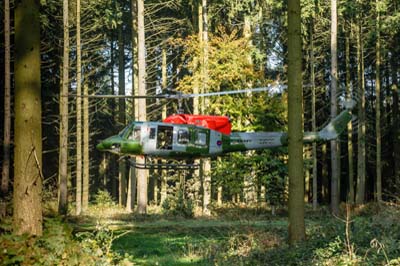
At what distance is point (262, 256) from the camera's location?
321 inches

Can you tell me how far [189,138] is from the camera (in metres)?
13.6

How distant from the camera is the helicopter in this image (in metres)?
13.5

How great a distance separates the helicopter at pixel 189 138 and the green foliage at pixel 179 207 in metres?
4.88

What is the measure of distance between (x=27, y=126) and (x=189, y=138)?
300 inches

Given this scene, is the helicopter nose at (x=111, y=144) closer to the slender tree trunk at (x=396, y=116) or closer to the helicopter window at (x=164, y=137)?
the helicopter window at (x=164, y=137)

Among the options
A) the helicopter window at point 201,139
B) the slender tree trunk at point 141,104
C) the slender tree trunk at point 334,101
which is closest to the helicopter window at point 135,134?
the helicopter window at point 201,139

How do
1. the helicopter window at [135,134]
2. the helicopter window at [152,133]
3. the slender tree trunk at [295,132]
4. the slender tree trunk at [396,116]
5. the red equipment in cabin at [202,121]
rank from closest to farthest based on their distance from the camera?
the slender tree trunk at [295,132] → the helicopter window at [152,133] → the helicopter window at [135,134] → the red equipment in cabin at [202,121] → the slender tree trunk at [396,116]

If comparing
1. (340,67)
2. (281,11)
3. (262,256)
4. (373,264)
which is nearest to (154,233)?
(262,256)

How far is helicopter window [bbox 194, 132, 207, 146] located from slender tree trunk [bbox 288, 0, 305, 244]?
5.05 m

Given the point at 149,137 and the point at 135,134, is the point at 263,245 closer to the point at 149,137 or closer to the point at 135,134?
the point at 149,137

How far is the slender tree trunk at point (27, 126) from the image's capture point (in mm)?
6277

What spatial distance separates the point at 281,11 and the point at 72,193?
17.6 meters

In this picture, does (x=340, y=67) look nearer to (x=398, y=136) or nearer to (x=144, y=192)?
(x=398, y=136)

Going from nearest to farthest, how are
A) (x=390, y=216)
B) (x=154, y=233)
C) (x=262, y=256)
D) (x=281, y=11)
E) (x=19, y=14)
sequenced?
(x=19, y=14), (x=262, y=256), (x=390, y=216), (x=154, y=233), (x=281, y=11)
